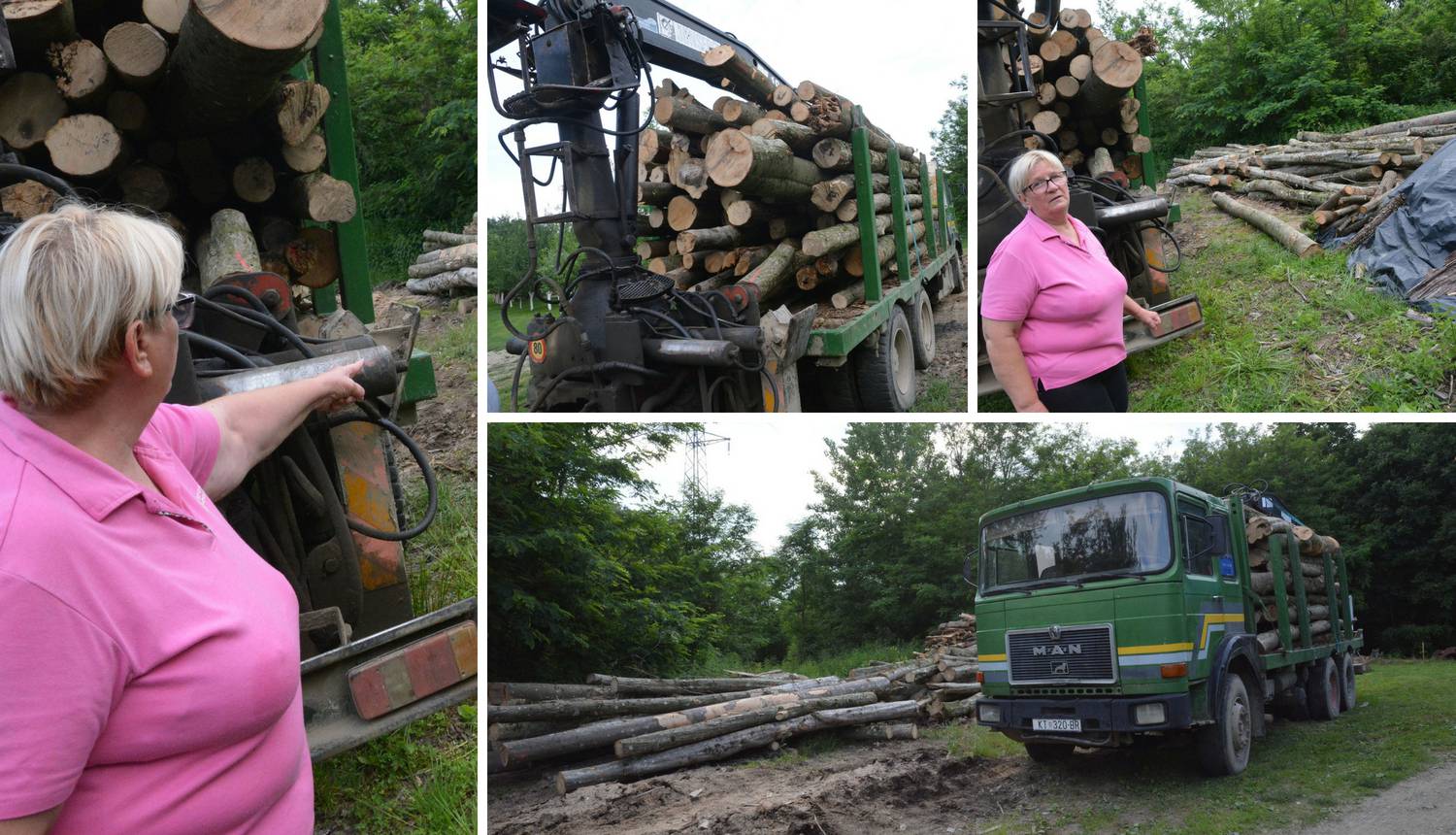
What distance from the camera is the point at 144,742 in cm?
152

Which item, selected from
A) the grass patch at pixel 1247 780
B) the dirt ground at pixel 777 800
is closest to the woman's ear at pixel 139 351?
the dirt ground at pixel 777 800

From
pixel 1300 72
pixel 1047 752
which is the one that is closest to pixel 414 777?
pixel 1047 752

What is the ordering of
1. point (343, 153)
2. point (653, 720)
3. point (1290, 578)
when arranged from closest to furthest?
point (343, 153) → point (653, 720) → point (1290, 578)

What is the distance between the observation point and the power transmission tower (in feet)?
16.0

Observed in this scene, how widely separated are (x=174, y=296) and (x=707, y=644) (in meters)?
5.92

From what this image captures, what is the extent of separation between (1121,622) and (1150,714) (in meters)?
0.46

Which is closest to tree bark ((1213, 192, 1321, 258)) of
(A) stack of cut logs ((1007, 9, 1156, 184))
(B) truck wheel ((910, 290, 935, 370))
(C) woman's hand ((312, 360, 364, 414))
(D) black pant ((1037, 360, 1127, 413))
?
→ (A) stack of cut logs ((1007, 9, 1156, 184))

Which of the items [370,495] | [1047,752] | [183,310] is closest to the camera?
[183,310]

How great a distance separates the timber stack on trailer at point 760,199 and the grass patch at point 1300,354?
175 centimetres

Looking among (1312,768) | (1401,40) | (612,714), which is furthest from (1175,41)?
(612,714)

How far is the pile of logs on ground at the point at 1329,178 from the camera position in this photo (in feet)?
28.8

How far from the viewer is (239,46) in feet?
11.1

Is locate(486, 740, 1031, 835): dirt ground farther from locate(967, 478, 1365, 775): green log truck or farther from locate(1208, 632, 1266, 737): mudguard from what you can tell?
locate(1208, 632, 1266, 737): mudguard

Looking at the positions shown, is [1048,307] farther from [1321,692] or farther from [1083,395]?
[1321,692]
